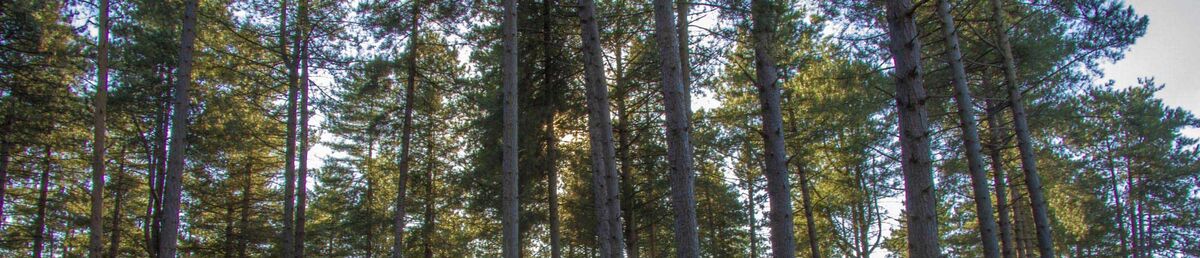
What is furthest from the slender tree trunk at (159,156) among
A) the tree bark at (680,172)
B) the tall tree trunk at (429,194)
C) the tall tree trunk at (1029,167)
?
the tall tree trunk at (1029,167)

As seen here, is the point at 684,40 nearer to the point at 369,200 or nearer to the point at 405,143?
the point at 405,143

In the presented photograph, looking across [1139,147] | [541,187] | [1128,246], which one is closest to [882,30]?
[541,187]

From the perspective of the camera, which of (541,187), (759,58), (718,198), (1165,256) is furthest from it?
(1165,256)

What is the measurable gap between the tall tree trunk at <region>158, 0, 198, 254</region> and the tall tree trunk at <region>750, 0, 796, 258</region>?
7.72 metres

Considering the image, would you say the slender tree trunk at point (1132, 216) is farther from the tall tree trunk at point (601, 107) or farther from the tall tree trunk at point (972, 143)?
the tall tree trunk at point (601, 107)

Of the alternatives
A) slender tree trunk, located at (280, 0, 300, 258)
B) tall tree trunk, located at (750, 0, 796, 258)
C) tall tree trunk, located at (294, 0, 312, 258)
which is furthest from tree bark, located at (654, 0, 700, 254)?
slender tree trunk, located at (280, 0, 300, 258)

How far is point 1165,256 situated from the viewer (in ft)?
78.0

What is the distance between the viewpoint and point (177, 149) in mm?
8977

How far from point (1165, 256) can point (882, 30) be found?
21723 millimetres

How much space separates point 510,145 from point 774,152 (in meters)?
3.69

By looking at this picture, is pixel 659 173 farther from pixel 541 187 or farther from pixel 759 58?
pixel 759 58

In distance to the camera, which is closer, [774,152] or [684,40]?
[774,152]

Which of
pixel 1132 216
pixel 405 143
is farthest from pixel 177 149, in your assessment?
pixel 1132 216

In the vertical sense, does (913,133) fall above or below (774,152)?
below
